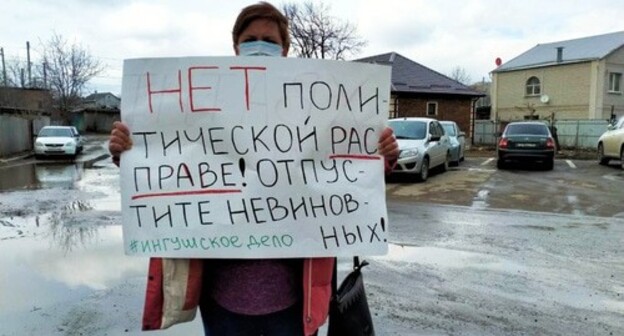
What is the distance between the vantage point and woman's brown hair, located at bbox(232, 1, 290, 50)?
1.92 m

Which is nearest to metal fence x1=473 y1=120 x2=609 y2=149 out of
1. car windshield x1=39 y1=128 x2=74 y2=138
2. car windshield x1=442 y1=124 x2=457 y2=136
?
car windshield x1=442 y1=124 x2=457 y2=136

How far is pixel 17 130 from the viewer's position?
76.9ft

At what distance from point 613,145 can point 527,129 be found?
308 cm

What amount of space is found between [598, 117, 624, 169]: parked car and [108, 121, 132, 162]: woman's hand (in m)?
17.7

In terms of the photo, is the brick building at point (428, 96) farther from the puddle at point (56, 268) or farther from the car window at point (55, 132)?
the puddle at point (56, 268)

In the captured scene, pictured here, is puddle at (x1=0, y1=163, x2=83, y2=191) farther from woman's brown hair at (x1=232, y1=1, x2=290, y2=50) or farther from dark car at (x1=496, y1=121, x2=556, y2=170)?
dark car at (x1=496, y1=121, x2=556, y2=170)

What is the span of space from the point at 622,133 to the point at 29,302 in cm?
1730

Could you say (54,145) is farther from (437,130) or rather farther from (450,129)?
(450,129)

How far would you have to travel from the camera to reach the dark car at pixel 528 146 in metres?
15.8

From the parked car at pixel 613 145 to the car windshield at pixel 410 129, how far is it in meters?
7.20

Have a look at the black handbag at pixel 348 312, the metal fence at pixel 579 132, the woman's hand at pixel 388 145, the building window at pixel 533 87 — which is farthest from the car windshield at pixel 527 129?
the building window at pixel 533 87

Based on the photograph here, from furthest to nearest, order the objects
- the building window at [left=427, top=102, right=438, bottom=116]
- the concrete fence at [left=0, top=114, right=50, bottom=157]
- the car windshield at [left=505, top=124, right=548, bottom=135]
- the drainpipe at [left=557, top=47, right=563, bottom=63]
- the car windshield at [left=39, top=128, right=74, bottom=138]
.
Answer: the drainpipe at [left=557, top=47, right=563, bottom=63], the building window at [left=427, top=102, right=438, bottom=116], the car windshield at [left=39, top=128, right=74, bottom=138], the concrete fence at [left=0, top=114, right=50, bottom=157], the car windshield at [left=505, top=124, right=548, bottom=135]

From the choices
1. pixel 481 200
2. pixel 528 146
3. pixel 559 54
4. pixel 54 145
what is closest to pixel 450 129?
pixel 528 146

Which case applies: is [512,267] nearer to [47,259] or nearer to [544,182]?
[47,259]
